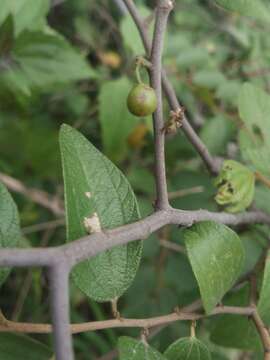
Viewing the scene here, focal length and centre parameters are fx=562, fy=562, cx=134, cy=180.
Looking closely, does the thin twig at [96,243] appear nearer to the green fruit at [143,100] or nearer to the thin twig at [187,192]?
the green fruit at [143,100]

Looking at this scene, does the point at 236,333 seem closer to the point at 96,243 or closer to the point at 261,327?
the point at 261,327

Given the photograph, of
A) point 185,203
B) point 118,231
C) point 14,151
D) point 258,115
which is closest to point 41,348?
point 118,231

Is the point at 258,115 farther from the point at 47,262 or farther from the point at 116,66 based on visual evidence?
the point at 116,66

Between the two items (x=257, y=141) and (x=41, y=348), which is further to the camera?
(x=257, y=141)

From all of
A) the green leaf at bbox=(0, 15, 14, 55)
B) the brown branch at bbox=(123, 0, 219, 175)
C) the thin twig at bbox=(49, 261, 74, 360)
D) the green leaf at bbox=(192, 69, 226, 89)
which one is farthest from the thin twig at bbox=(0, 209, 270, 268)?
the green leaf at bbox=(192, 69, 226, 89)

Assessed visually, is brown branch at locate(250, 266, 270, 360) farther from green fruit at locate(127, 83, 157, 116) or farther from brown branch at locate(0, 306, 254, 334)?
green fruit at locate(127, 83, 157, 116)

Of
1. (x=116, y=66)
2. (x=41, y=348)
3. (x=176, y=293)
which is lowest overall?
(x=176, y=293)
